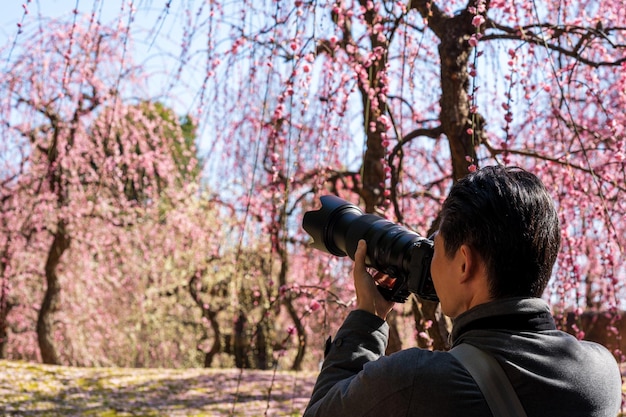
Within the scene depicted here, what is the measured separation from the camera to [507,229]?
3.07 ft

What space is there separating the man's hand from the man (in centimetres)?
11

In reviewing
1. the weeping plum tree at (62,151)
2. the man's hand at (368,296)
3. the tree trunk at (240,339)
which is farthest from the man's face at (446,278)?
the tree trunk at (240,339)

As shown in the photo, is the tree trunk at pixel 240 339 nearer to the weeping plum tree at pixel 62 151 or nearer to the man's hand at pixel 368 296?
the weeping plum tree at pixel 62 151

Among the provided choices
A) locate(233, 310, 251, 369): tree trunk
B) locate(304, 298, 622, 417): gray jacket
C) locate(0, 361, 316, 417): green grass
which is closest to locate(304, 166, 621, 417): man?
locate(304, 298, 622, 417): gray jacket

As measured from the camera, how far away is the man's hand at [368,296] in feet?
3.59

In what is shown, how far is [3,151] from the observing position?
267 inches

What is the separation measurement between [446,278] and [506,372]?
0.51 ft

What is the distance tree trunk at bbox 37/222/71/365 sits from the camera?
668 centimetres

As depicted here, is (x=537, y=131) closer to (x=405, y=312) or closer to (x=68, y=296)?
(x=405, y=312)

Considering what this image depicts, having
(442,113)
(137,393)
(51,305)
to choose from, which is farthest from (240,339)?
(442,113)

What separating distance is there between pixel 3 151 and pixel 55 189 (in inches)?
22.5

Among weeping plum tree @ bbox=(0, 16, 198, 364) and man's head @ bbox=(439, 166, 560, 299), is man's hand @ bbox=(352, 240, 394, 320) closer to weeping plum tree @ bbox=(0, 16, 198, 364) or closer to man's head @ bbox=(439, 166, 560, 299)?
man's head @ bbox=(439, 166, 560, 299)

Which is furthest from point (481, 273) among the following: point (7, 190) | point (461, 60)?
point (7, 190)

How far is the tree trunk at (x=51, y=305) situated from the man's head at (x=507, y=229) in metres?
6.21
